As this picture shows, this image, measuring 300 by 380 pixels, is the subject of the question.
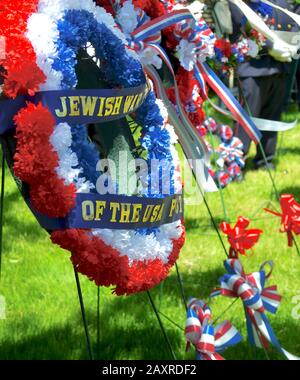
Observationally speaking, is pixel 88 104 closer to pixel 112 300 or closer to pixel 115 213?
pixel 115 213

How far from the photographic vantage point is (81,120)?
2.14m

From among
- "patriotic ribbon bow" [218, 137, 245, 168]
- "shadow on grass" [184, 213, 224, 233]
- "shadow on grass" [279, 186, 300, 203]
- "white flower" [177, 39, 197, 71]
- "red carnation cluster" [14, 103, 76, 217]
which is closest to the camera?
"red carnation cluster" [14, 103, 76, 217]

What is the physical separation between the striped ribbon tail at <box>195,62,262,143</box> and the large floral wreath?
91 cm

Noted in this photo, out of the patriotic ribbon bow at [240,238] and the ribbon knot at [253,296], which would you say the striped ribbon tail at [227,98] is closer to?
the patriotic ribbon bow at [240,238]

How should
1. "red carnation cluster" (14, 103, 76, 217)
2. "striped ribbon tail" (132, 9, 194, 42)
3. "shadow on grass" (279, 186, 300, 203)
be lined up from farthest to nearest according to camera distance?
1. "shadow on grass" (279, 186, 300, 203)
2. "striped ribbon tail" (132, 9, 194, 42)
3. "red carnation cluster" (14, 103, 76, 217)

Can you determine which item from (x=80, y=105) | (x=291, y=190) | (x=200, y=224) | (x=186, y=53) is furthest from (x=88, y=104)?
(x=291, y=190)

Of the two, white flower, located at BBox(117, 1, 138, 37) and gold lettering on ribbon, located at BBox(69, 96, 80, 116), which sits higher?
white flower, located at BBox(117, 1, 138, 37)

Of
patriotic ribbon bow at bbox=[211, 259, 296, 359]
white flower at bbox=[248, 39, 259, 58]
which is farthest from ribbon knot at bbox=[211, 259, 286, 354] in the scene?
white flower at bbox=[248, 39, 259, 58]

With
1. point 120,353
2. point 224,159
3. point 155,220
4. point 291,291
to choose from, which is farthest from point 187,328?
point 224,159

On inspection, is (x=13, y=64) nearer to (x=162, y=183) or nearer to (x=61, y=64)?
(x=61, y=64)

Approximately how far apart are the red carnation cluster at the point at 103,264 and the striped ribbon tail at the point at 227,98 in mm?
1117

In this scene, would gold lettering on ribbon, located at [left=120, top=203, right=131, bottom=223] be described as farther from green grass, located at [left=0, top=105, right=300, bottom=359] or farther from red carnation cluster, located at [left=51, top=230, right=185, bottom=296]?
green grass, located at [left=0, top=105, right=300, bottom=359]

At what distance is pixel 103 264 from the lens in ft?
6.95

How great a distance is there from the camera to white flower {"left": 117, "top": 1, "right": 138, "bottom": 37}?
8.33 feet
